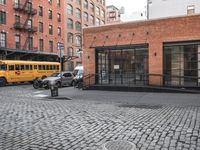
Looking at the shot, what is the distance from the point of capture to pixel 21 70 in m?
27.5

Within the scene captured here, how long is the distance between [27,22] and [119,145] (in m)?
37.5

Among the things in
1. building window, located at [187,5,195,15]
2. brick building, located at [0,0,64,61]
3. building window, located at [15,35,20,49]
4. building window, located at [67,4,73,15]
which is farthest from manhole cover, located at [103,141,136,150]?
building window, located at [67,4,73,15]

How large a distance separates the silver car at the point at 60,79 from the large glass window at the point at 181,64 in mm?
9607

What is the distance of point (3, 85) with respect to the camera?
2547cm

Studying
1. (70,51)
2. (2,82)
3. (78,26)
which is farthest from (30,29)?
(78,26)

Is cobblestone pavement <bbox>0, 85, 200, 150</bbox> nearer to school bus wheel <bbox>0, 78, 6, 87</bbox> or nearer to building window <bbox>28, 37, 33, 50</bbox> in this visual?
school bus wheel <bbox>0, 78, 6, 87</bbox>

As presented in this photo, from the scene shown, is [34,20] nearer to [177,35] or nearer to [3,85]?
[3,85]

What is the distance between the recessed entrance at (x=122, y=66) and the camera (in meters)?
18.6

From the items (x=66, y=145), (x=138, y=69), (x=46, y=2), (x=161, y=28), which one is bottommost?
(x=66, y=145)

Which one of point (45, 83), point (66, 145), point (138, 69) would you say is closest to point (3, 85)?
point (45, 83)

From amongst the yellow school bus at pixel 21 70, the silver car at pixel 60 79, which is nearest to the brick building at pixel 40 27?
the yellow school bus at pixel 21 70

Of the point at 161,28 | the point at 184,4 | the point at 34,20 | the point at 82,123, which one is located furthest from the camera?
the point at 34,20

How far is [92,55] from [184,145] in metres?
15.5

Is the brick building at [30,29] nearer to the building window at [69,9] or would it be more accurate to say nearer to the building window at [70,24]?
the building window at [69,9]
